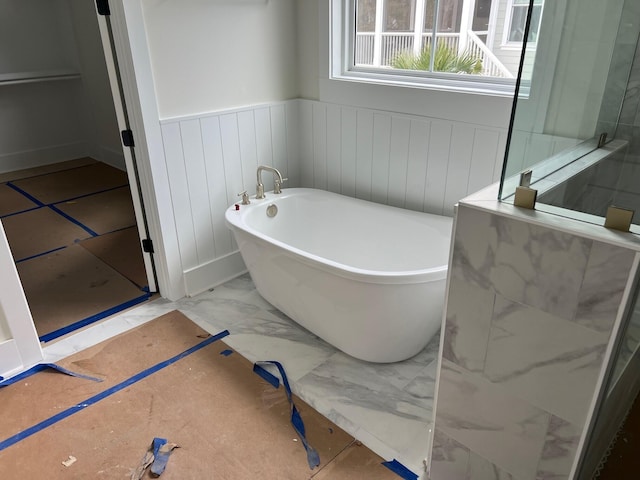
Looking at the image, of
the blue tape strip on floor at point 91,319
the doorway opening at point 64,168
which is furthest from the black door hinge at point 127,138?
the blue tape strip on floor at point 91,319

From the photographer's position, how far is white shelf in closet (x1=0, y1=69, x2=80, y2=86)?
4.42m

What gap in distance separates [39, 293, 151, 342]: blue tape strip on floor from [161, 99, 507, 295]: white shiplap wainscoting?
286 millimetres

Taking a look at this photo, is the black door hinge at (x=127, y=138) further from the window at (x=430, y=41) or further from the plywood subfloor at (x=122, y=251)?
the window at (x=430, y=41)

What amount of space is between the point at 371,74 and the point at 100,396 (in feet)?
7.03

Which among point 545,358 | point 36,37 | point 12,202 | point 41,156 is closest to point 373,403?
point 545,358

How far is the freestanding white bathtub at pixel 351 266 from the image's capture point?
6.26 ft

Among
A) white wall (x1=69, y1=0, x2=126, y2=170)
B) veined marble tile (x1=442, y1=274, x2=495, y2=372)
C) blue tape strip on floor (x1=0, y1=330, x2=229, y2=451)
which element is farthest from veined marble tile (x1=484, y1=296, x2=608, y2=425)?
white wall (x1=69, y1=0, x2=126, y2=170)

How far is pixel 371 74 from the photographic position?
271cm

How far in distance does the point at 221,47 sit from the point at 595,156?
6.17ft

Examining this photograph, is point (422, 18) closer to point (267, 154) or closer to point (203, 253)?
point (267, 154)

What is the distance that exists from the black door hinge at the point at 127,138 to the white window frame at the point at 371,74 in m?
1.17

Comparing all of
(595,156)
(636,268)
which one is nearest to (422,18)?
(595,156)

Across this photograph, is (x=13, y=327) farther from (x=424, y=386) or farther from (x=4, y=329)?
(x=424, y=386)

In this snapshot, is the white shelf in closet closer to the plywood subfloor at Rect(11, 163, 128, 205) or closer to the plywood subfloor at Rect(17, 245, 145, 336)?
the plywood subfloor at Rect(11, 163, 128, 205)
